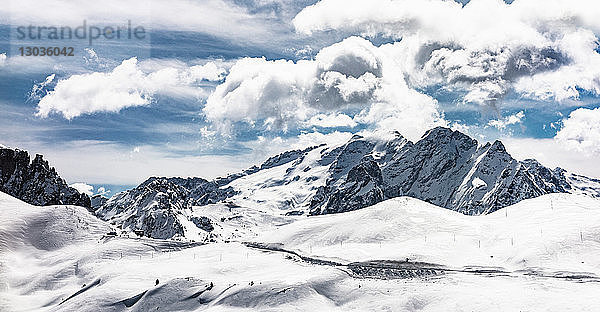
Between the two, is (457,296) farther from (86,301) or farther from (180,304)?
(86,301)

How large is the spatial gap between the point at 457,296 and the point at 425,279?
994 cm

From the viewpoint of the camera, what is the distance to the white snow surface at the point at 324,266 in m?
62.5

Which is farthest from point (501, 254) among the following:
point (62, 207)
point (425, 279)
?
point (62, 207)

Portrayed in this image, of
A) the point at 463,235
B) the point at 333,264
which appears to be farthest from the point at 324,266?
the point at 463,235

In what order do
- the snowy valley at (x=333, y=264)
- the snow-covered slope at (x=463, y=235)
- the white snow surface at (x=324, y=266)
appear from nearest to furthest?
the white snow surface at (x=324, y=266) → the snowy valley at (x=333, y=264) → the snow-covered slope at (x=463, y=235)

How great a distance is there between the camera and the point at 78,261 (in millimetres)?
89938

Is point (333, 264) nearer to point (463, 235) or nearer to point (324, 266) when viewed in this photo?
point (324, 266)

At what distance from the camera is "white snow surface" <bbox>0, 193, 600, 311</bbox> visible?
205 feet

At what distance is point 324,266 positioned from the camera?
76688mm

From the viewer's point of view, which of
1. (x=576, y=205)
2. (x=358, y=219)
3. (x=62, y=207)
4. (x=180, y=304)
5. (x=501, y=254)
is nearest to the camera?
(x=180, y=304)

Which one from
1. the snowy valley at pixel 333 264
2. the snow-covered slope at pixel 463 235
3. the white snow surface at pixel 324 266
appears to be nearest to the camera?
the white snow surface at pixel 324 266

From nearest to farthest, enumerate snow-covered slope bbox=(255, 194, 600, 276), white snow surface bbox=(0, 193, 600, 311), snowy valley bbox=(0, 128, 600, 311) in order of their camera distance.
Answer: white snow surface bbox=(0, 193, 600, 311) → snowy valley bbox=(0, 128, 600, 311) → snow-covered slope bbox=(255, 194, 600, 276)

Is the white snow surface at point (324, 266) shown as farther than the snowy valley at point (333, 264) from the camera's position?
No

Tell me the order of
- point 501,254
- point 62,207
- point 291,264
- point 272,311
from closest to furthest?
point 272,311
point 291,264
point 501,254
point 62,207
